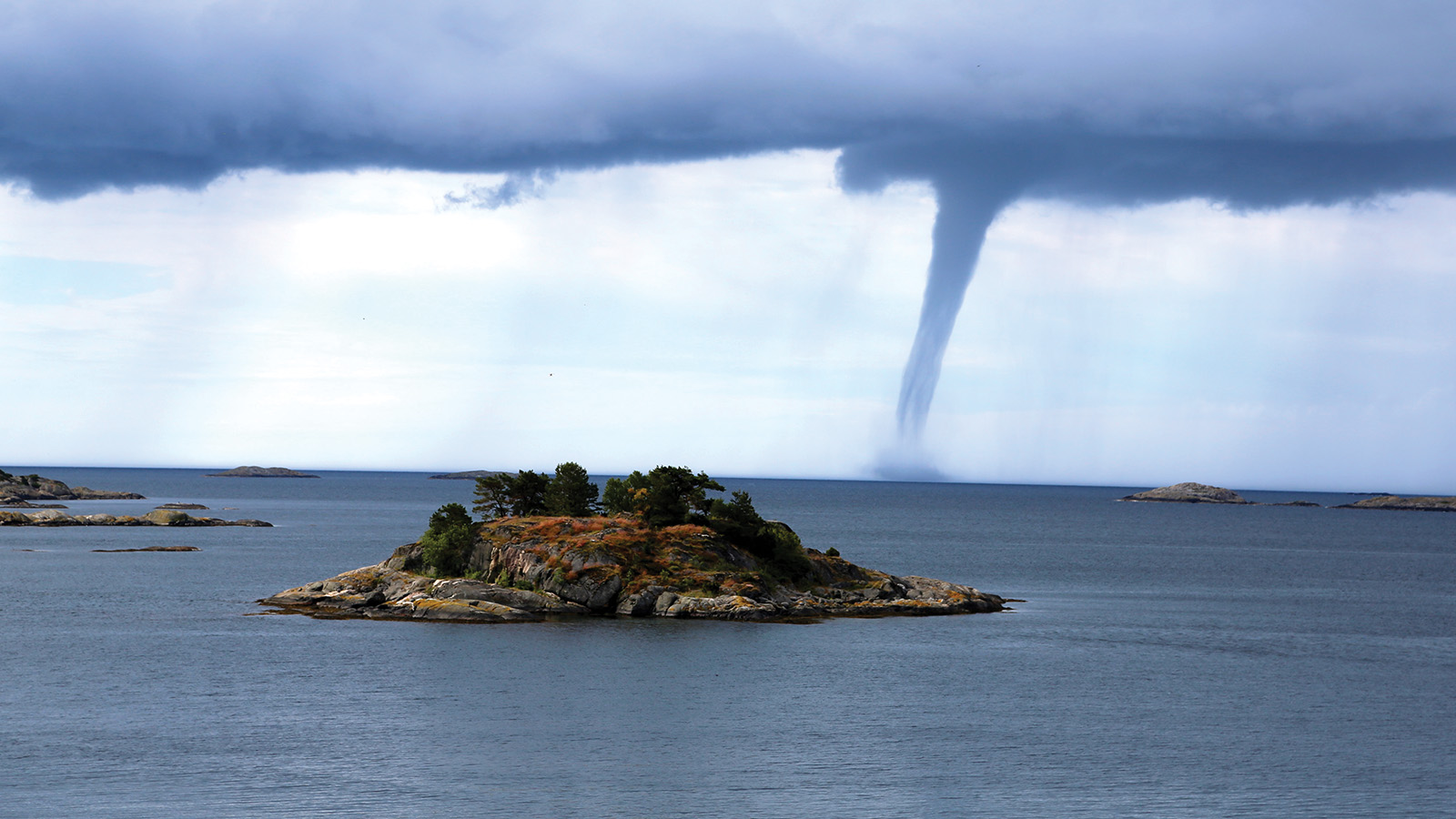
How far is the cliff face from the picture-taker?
10225cm

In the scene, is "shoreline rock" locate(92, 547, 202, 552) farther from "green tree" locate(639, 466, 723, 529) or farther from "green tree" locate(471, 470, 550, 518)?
"green tree" locate(639, 466, 723, 529)

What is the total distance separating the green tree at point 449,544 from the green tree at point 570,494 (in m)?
11.4

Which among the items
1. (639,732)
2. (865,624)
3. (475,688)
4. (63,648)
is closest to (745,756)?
(639,732)

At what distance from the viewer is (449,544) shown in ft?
358

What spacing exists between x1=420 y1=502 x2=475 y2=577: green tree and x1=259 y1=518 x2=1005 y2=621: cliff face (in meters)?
0.82

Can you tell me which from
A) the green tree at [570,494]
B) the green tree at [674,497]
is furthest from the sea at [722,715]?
the green tree at [570,494]

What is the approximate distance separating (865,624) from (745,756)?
4572 cm

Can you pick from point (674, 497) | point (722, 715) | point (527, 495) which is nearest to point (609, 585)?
point (674, 497)

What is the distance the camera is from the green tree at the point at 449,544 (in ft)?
357

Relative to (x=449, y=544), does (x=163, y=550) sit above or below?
below

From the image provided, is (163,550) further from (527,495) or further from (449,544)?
(449,544)

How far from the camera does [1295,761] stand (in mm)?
56906

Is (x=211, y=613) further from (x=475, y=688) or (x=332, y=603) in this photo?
(x=475, y=688)

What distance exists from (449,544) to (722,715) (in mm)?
50572
